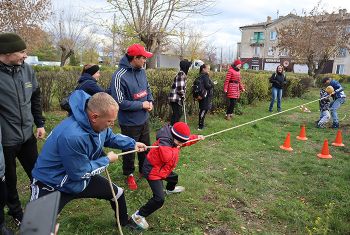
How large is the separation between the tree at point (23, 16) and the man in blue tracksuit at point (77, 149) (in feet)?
47.1

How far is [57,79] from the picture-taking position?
8.80m

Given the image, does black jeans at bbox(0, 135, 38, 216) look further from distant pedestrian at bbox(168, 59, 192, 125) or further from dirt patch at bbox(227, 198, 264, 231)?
distant pedestrian at bbox(168, 59, 192, 125)

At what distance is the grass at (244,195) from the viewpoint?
364cm

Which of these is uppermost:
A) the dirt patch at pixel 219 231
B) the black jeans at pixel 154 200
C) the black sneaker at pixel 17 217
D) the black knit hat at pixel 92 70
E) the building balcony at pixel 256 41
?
the building balcony at pixel 256 41

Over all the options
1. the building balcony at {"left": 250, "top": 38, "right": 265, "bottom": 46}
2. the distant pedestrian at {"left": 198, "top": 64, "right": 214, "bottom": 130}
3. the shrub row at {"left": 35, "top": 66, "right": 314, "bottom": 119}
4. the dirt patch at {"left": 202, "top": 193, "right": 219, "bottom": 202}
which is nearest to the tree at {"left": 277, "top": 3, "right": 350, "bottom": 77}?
the shrub row at {"left": 35, "top": 66, "right": 314, "bottom": 119}

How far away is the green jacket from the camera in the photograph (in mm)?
2977

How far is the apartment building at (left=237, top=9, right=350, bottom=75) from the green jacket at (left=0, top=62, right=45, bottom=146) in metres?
48.5

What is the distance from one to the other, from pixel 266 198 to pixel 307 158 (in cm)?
226

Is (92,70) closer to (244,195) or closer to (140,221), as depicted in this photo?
(140,221)

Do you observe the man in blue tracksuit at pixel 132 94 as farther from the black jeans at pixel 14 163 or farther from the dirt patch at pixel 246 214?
the dirt patch at pixel 246 214

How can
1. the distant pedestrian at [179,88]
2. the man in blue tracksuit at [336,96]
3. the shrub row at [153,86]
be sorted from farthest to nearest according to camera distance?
the man in blue tracksuit at [336,96]
the shrub row at [153,86]
the distant pedestrian at [179,88]

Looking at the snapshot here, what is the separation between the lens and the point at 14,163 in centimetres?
323

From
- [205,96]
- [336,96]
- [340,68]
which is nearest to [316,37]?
[336,96]

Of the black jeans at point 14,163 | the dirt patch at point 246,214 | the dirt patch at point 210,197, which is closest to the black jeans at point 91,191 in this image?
the black jeans at point 14,163
